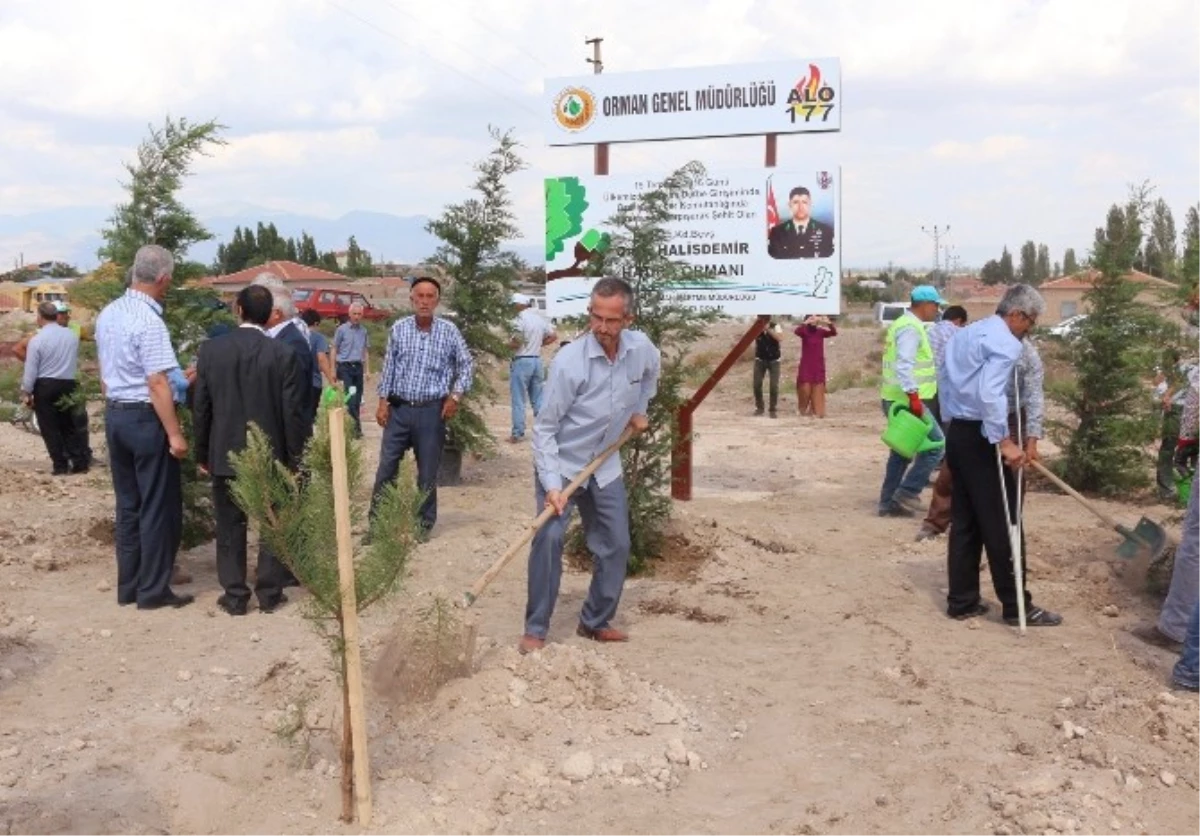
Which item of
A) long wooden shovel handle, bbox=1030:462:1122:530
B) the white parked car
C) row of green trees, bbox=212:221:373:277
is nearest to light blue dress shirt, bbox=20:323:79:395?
long wooden shovel handle, bbox=1030:462:1122:530

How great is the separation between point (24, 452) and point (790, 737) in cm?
1168

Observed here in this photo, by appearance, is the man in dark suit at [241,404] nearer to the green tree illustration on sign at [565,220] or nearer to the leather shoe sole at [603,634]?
the leather shoe sole at [603,634]

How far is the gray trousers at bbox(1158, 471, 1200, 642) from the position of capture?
242 inches

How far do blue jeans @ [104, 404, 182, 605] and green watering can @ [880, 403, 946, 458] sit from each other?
5.21m

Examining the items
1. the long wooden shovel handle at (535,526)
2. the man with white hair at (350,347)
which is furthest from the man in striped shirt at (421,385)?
the man with white hair at (350,347)

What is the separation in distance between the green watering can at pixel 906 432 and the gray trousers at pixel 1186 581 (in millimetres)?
3029

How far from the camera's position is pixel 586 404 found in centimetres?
591

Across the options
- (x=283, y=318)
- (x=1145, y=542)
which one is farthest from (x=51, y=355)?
(x=1145, y=542)

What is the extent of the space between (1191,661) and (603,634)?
280 centimetres

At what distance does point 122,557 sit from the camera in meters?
6.96

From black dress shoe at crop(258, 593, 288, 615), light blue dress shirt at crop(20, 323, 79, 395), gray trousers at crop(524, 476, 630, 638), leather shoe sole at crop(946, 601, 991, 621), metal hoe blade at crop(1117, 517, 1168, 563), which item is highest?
light blue dress shirt at crop(20, 323, 79, 395)

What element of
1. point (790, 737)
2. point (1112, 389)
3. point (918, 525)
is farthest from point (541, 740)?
point (1112, 389)

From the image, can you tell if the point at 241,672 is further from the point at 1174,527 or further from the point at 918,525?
the point at 1174,527

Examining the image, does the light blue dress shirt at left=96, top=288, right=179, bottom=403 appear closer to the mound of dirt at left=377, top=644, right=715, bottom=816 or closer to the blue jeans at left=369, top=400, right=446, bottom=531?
the blue jeans at left=369, top=400, right=446, bottom=531
